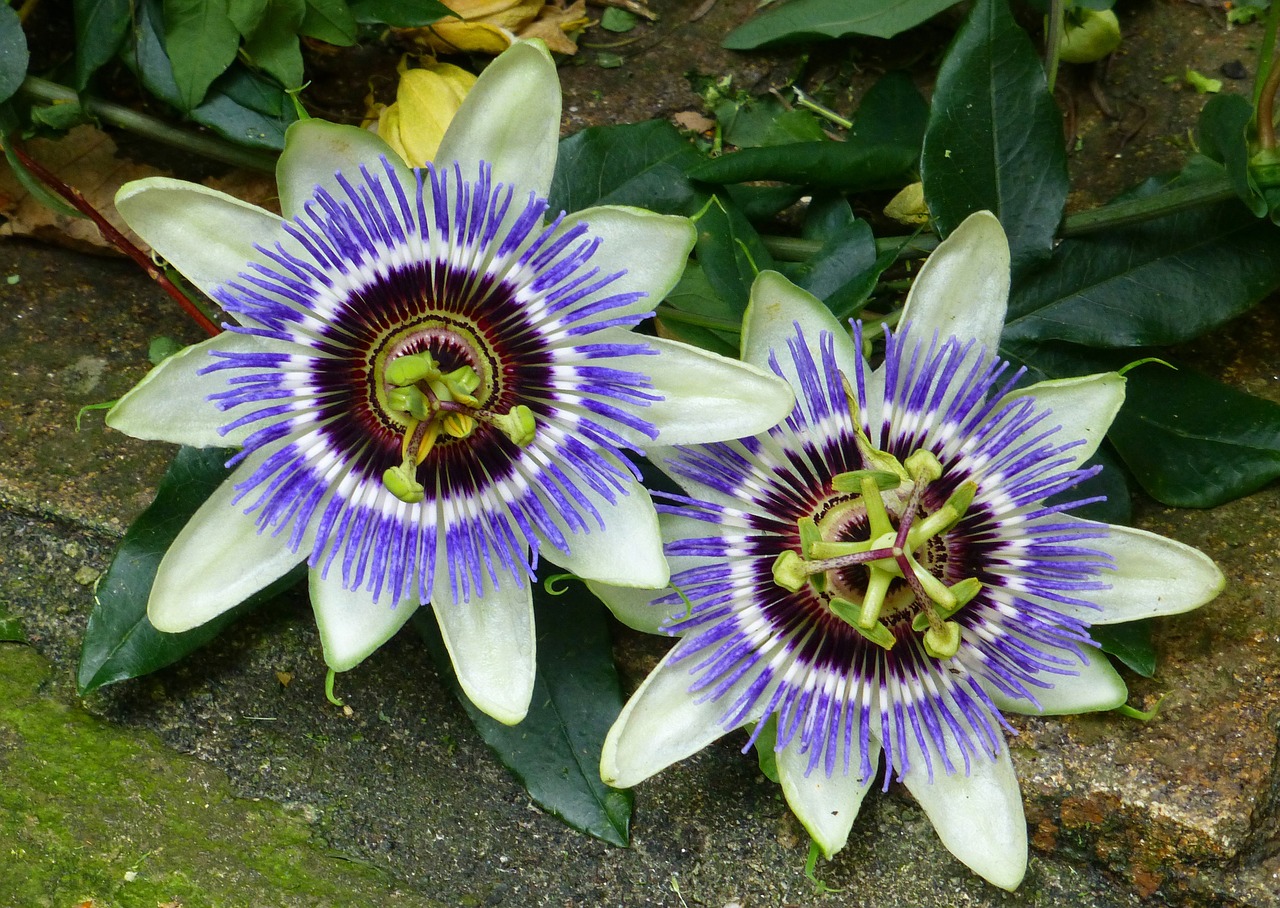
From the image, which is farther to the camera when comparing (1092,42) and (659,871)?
(1092,42)

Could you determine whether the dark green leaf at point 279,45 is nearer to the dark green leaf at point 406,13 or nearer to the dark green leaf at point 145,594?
the dark green leaf at point 406,13

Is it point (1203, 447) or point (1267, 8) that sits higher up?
point (1267, 8)

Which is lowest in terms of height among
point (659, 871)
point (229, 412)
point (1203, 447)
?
point (659, 871)

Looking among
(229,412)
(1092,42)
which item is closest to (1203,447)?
(1092,42)

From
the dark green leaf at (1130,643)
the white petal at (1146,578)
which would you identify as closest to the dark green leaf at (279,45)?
the white petal at (1146,578)

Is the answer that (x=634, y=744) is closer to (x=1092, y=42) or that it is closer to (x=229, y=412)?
(x=229, y=412)

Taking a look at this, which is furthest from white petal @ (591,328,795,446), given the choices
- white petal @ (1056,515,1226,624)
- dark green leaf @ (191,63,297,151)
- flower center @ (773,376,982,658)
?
dark green leaf @ (191,63,297,151)

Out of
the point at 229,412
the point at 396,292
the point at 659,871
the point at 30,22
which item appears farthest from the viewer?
the point at 30,22
